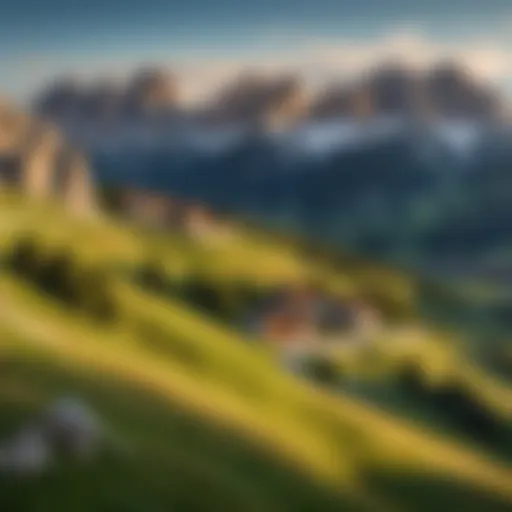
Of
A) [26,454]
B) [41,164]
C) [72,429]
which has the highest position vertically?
[41,164]

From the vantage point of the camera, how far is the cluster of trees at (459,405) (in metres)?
3.10

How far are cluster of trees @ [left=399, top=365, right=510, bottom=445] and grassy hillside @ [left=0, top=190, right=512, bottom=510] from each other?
0.08 metres

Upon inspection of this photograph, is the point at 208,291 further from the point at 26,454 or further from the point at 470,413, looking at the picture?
the point at 470,413

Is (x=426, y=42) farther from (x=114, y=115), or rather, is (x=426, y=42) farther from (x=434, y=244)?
(x=114, y=115)

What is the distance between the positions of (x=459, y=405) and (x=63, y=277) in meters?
1.43

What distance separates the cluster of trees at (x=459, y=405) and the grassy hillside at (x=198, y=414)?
8cm

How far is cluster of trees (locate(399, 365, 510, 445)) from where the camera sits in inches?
122

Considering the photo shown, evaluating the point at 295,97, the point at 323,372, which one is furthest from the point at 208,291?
the point at 295,97

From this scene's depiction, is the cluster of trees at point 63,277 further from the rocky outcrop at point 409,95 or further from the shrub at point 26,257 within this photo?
the rocky outcrop at point 409,95

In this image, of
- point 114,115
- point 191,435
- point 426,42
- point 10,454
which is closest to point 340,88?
point 426,42

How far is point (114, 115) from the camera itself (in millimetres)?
3207

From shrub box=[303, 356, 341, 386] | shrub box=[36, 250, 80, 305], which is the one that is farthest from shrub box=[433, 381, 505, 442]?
shrub box=[36, 250, 80, 305]

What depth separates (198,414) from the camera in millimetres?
2977

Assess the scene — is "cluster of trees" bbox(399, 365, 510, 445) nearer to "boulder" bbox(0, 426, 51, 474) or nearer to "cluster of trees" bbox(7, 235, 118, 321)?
"cluster of trees" bbox(7, 235, 118, 321)
